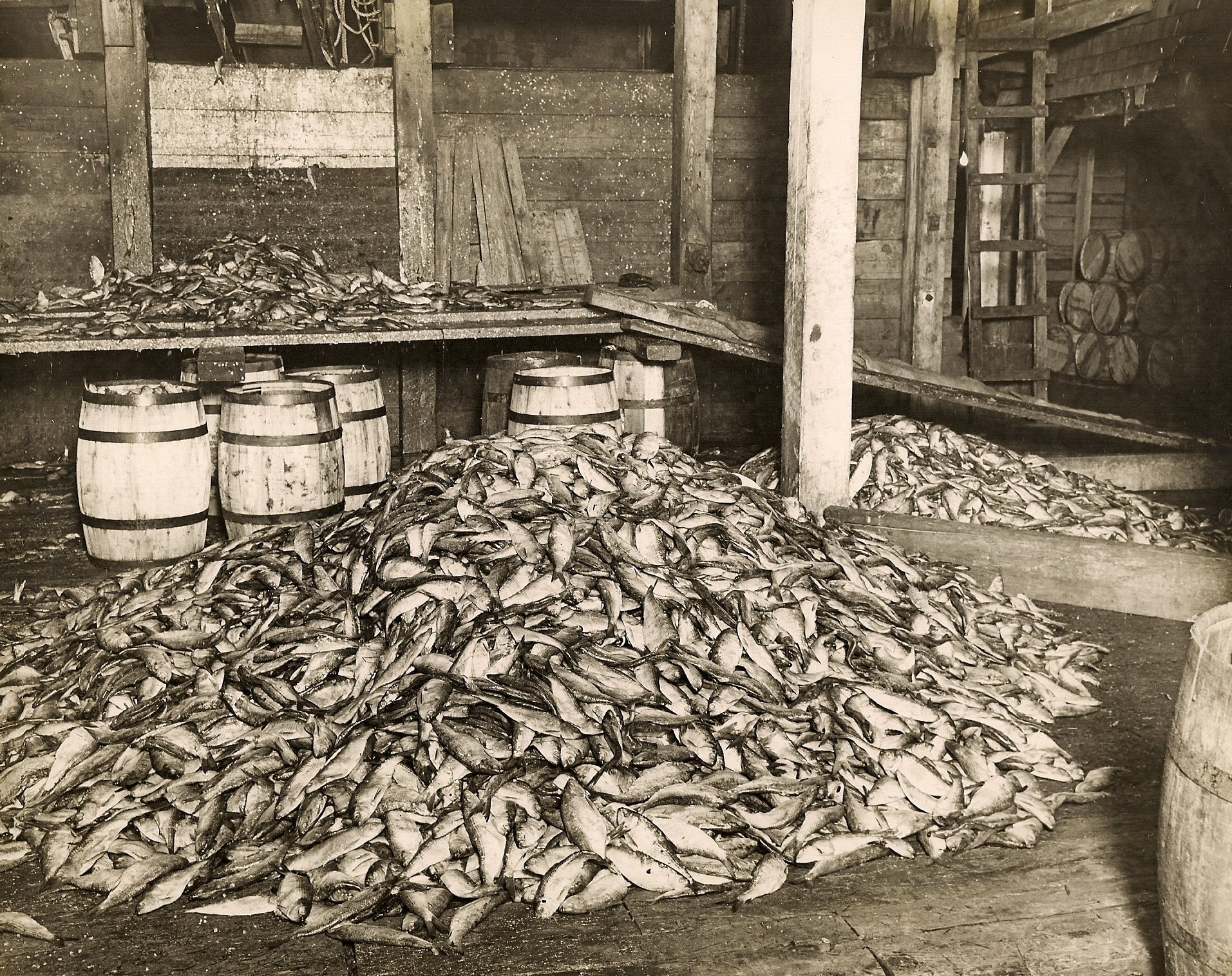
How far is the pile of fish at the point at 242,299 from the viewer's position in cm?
702

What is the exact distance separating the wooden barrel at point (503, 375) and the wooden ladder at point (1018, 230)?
441 centimetres

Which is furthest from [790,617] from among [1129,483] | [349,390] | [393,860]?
[1129,483]

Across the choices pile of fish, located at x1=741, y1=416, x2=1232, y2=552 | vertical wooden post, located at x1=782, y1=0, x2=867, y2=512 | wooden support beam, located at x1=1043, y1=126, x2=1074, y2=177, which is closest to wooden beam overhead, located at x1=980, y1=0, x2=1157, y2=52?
wooden support beam, located at x1=1043, y1=126, x2=1074, y2=177

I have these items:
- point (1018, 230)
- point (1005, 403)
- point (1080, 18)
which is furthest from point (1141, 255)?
point (1005, 403)

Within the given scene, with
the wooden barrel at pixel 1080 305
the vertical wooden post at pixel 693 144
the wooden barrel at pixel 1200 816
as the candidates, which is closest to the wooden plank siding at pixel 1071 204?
the wooden barrel at pixel 1080 305

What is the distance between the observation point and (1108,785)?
4055 mm

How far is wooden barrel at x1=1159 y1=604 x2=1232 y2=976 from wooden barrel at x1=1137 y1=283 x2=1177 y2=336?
34.0 feet

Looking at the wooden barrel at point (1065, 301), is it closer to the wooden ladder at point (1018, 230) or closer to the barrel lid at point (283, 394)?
the wooden ladder at point (1018, 230)

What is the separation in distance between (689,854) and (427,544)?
163 cm

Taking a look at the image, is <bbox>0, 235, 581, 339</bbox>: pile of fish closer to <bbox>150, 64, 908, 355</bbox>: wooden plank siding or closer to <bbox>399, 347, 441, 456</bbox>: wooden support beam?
<bbox>150, 64, 908, 355</bbox>: wooden plank siding

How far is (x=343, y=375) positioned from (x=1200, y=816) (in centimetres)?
526

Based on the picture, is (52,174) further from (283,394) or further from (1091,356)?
(1091,356)

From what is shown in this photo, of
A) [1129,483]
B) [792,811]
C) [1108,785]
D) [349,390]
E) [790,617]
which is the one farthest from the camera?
[1129,483]

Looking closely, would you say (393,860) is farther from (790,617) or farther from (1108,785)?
(1108,785)
